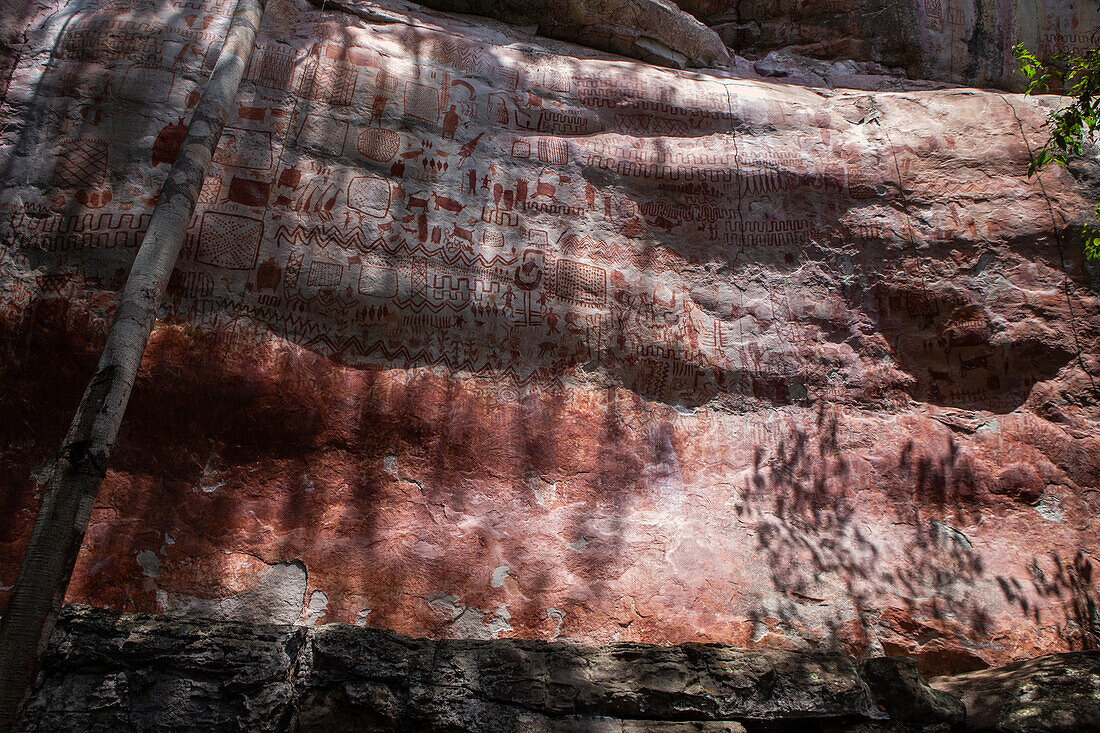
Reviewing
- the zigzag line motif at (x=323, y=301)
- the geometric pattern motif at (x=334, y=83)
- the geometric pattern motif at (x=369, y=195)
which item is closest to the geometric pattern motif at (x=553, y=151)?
the geometric pattern motif at (x=369, y=195)

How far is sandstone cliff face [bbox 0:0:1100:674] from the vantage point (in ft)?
15.0

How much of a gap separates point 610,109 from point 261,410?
4.13 metres

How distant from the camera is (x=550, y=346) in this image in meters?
5.59

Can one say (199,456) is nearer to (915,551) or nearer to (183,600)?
(183,600)

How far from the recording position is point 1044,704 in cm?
307

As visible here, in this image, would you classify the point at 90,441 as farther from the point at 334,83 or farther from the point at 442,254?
the point at 334,83

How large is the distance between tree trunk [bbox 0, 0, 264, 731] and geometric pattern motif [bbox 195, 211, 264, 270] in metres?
0.94

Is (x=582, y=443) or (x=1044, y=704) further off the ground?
(x=582, y=443)

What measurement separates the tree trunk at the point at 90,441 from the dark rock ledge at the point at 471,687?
0.29 feet

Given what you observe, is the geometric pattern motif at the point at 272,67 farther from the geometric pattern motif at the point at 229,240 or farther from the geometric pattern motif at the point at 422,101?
the geometric pattern motif at the point at 229,240

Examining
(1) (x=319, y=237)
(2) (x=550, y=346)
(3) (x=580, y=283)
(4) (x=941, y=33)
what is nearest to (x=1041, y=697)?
(2) (x=550, y=346)

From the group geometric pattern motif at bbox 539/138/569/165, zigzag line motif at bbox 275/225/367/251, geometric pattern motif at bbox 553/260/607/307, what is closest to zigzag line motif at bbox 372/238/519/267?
zigzag line motif at bbox 275/225/367/251

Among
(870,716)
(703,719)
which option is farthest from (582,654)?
(870,716)

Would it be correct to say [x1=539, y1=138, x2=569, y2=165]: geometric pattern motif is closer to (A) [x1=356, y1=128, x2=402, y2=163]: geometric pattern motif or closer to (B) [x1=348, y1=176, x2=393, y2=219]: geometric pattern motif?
(A) [x1=356, y1=128, x2=402, y2=163]: geometric pattern motif
